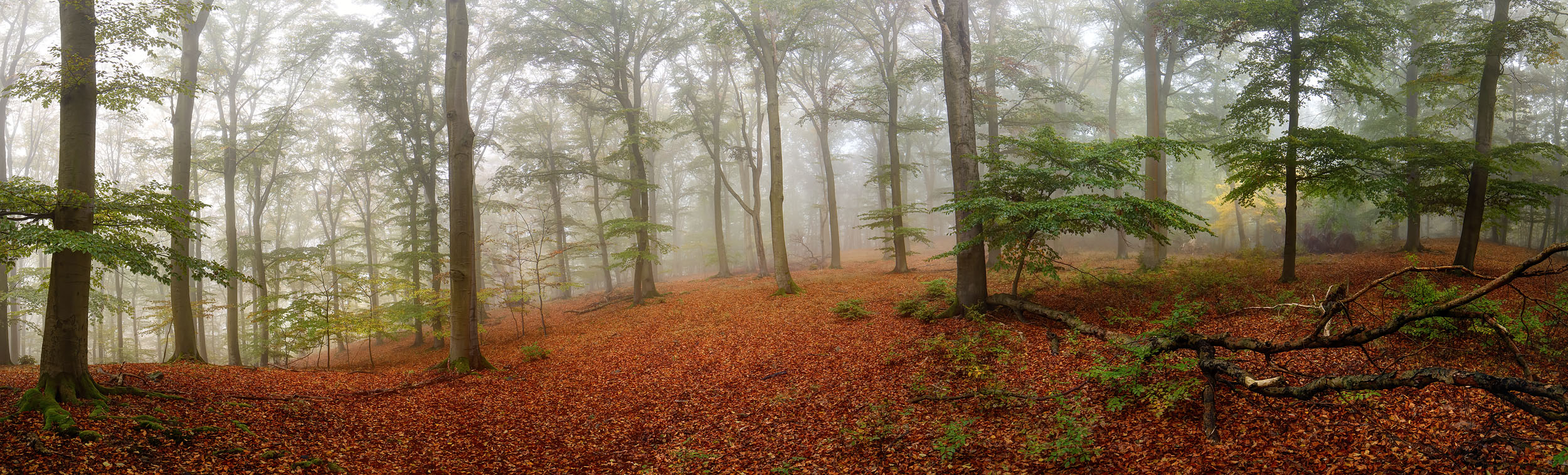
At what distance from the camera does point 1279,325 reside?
7379 millimetres

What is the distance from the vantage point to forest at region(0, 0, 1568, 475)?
4.77 metres

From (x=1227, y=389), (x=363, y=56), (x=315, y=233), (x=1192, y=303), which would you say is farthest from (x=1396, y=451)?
(x=315, y=233)

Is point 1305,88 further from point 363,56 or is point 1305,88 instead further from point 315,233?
point 315,233

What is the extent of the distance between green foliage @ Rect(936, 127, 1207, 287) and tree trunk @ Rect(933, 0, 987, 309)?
371 mm

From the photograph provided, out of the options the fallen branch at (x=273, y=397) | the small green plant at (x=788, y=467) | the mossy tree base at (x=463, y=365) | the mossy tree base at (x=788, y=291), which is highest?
the mossy tree base at (x=788, y=291)

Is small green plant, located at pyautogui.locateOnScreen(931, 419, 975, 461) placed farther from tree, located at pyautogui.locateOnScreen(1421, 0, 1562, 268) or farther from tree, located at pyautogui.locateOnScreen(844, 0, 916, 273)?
tree, located at pyautogui.locateOnScreen(1421, 0, 1562, 268)

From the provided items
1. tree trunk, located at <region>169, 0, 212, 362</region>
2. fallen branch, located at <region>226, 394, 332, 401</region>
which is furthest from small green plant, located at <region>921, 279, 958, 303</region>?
tree trunk, located at <region>169, 0, 212, 362</region>

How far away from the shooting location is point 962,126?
9.45 m

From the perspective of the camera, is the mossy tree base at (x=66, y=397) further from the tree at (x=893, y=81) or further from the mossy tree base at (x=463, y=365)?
the tree at (x=893, y=81)

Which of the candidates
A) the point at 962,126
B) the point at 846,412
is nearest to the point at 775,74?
the point at 962,126

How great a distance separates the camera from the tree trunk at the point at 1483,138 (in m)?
10.1

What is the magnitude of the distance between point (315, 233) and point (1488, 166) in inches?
1924

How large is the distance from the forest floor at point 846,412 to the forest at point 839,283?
1.9 inches

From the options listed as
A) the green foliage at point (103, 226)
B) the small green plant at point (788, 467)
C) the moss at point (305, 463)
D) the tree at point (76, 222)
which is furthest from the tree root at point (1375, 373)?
the tree at point (76, 222)
